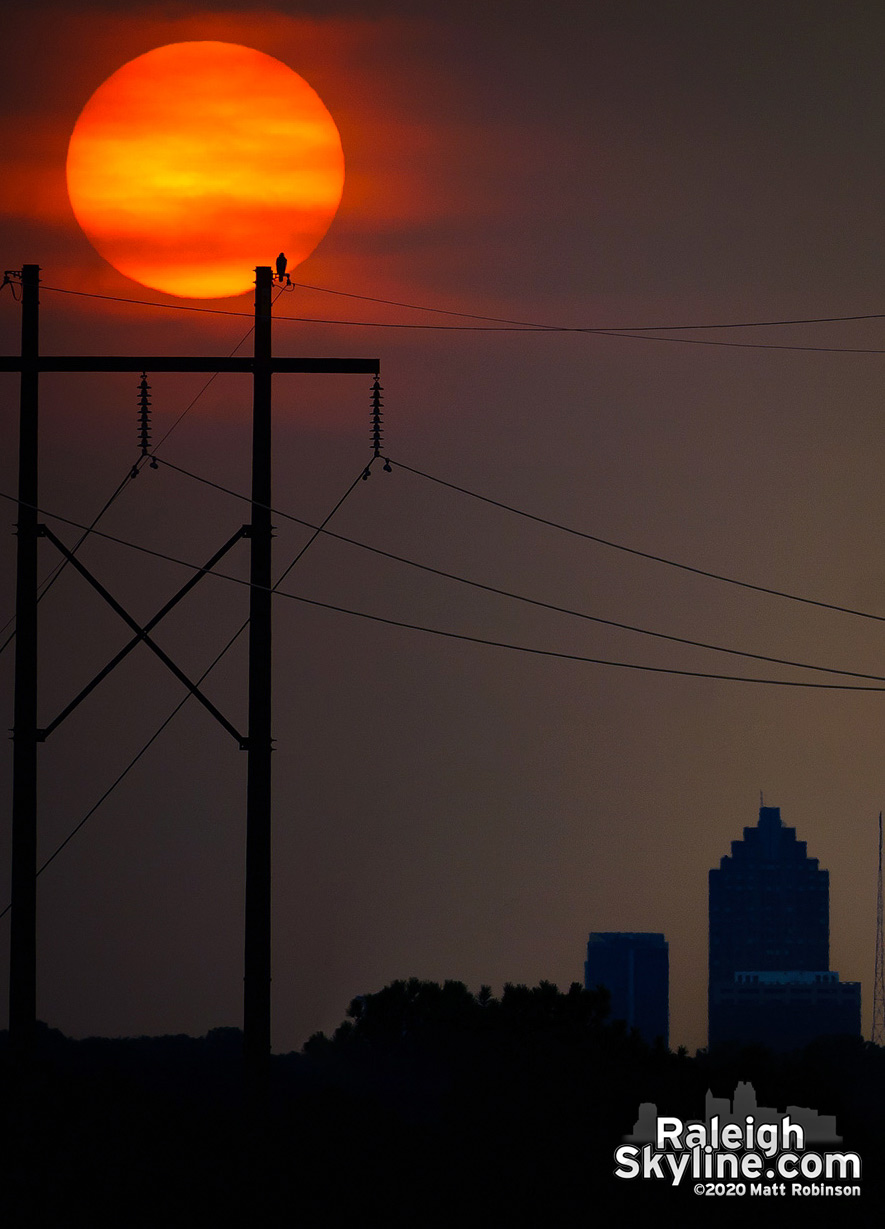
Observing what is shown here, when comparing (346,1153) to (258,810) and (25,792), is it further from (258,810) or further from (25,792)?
(25,792)

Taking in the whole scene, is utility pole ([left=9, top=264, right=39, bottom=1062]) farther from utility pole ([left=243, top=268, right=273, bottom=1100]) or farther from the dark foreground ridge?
utility pole ([left=243, top=268, right=273, bottom=1100])

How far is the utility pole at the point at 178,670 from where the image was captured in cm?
2575

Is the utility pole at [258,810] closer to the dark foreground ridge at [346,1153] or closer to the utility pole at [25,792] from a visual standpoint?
the dark foreground ridge at [346,1153]

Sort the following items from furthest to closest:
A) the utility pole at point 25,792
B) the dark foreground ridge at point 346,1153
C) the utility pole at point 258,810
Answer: the utility pole at point 25,792
the utility pole at point 258,810
the dark foreground ridge at point 346,1153

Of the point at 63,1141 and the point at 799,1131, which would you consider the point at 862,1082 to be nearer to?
the point at 799,1131

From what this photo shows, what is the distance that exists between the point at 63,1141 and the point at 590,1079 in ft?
55.5

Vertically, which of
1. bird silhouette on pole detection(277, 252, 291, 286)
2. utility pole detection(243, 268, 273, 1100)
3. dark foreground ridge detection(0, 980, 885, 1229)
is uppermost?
bird silhouette on pole detection(277, 252, 291, 286)

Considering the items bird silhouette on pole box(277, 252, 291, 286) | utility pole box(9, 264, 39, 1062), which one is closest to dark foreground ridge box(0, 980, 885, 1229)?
utility pole box(9, 264, 39, 1062)

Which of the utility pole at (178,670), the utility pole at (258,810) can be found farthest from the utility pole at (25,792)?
the utility pole at (258,810)

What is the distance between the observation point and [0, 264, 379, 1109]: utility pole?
2575cm

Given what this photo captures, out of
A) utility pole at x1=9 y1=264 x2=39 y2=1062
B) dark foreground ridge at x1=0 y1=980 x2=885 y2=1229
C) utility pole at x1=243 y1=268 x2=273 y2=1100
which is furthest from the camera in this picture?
utility pole at x1=9 y1=264 x2=39 y2=1062

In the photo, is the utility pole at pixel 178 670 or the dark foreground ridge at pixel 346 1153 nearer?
the dark foreground ridge at pixel 346 1153

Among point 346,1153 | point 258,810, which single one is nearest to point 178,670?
point 258,810

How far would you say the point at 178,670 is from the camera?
1065 inches
